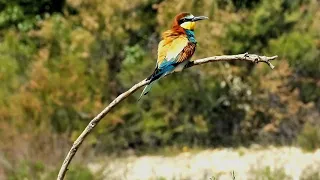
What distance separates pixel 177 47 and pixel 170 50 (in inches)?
1.4

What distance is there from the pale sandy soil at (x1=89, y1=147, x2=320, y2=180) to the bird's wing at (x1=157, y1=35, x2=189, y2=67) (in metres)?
5.16

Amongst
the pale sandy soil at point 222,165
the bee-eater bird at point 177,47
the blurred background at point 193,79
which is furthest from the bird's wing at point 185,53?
the blurred background at point 193,79

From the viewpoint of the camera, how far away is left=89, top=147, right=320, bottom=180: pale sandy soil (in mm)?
10297

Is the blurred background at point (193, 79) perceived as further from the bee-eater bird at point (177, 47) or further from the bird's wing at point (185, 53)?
the bird's wing at point (185, 53)

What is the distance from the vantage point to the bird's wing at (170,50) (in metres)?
4.26

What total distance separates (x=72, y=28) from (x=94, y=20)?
85 cm

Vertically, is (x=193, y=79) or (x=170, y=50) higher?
(x=193, y=79)

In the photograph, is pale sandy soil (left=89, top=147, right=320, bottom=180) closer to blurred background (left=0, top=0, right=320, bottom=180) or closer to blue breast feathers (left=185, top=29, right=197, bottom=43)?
blurred background (left=0, top=0, right=320, bottom=180)

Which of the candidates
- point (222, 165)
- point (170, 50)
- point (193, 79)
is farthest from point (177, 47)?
point (193, 79)

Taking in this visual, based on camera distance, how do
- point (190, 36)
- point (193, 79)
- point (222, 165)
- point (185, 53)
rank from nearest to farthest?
1. point (185, 53)
2. point (190, 36)
3. point (222, 165)
4. point (193, 79)

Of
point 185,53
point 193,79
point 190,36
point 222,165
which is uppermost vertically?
point 193,79

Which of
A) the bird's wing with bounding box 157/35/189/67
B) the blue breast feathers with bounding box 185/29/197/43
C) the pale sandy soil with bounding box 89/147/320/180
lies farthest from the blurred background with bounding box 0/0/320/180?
the bird's wing with bounding box 157/35/189/67

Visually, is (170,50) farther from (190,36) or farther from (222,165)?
(222,165)

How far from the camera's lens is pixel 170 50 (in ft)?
14.2
